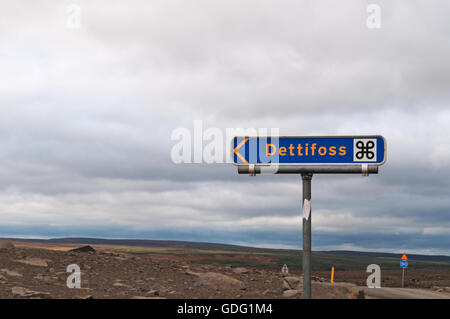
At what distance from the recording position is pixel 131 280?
71.5 ft

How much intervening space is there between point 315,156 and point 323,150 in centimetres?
25

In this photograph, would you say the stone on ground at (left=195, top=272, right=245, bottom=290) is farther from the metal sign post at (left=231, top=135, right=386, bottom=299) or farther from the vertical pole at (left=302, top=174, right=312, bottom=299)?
the metal sign post at (left=231, top=135, right=386, bottom=299)

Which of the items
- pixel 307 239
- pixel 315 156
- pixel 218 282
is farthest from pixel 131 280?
pixel 315 156

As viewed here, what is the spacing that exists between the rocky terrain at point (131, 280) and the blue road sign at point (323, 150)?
526 cm

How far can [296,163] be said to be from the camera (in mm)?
13203

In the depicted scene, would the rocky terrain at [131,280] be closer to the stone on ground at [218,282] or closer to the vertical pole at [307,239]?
the stone on ground at [218,282]

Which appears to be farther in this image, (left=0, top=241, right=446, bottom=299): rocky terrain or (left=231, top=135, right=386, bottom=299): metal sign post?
(left=0, top=241, right=446, bottom=299): rocky terrain

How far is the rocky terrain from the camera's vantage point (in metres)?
17.5

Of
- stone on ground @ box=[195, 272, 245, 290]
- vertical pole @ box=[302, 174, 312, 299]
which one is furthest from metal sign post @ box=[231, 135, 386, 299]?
stone on ground @ box=[195, 272, 245, 290]

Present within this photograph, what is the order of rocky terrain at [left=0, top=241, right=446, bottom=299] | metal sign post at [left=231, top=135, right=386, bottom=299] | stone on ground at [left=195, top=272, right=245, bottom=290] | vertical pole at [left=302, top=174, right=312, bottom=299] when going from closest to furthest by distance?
vertical pole at [left=302, top=174, right=312, bottom=299]
metal sign post at [left=231, top=135, right=386, bottom=299]
rocky terrain at [left=0, top=241, right=446, bottom=299]
stone on ground at [left=195, top=272, right=245, bottom=290]

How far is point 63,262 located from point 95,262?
1.54 metres

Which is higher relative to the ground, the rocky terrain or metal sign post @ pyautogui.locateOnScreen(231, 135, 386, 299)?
metal sign post @ pyautogui.locateOnScreen(231, 135, 386, 299)
